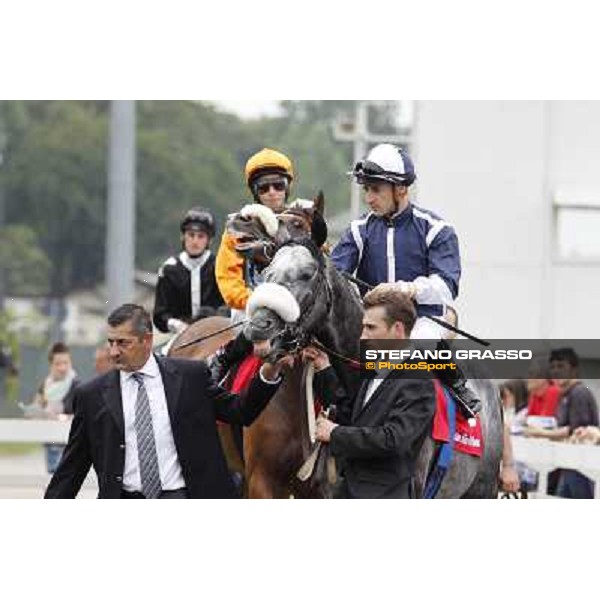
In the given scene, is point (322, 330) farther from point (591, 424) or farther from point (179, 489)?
point (591, 424)

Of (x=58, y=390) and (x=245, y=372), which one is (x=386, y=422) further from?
(x=58, y=390)

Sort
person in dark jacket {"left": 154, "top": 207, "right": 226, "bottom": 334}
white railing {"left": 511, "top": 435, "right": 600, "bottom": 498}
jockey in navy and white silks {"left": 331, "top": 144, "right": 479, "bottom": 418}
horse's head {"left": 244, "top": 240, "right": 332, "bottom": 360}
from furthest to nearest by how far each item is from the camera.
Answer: white railing {"left": 511, "top": 435, "right": 600, "bottom": 498} → person in dark jacket {"left": 154, "top": 207, "right": 226, "bottom": 334} → jockey in navy and white silks {"left": 331, "top": 144, "right": 479, "bottom": 418} → horse's head {"left": 244, "top": 240, "right": 332, "bottom": 360}

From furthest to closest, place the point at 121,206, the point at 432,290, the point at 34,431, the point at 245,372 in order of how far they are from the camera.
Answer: the point at 121,206 → the point at 34,431 → the point at 245,372 → the point at 432,290

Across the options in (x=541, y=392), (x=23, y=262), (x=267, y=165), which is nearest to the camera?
(x=267, y=165)

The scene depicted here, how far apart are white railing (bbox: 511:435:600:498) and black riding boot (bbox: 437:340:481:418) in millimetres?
5214

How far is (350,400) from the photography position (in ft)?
32.3

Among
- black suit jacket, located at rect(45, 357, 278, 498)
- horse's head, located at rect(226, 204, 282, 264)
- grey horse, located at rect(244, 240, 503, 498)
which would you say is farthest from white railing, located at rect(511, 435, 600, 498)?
black suit jacket, located at rect(45, 357, 278, 498)

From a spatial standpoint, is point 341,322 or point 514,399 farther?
point 514,399

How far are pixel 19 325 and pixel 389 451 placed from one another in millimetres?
54847

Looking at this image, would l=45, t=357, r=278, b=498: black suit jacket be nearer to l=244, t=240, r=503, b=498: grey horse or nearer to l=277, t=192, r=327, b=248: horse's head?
l=244, t=240, r=503, b=498: grey horse

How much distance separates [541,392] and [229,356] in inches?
220

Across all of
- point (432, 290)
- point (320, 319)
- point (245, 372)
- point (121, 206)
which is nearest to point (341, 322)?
point (320, 319)

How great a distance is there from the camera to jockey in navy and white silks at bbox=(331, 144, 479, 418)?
33.9ft

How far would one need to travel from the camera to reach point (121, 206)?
967 inches
